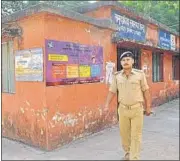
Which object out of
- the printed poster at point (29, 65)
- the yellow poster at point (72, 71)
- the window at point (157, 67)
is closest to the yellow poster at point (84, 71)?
the yellow poster at point (72, 71)

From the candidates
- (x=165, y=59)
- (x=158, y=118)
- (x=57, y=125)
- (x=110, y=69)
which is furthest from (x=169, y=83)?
(x=57, y=125)

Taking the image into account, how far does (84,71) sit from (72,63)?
0.47 meters

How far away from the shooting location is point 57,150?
17.8ft

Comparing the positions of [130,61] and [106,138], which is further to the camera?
[106,138]

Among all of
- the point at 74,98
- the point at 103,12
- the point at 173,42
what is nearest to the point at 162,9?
the point at 173,42

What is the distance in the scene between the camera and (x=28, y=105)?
5730 millimetres

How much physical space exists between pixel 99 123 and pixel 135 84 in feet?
8.54

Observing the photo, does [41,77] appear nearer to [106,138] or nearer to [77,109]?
[77,109]

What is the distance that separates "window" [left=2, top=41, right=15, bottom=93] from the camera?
624cm

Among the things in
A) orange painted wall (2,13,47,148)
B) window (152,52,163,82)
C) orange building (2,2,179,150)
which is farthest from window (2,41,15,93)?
window (152,52,163,82)

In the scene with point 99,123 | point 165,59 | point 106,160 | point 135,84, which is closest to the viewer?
point 135,84

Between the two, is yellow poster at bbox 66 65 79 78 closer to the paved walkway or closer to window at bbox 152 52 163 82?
the paved walkway

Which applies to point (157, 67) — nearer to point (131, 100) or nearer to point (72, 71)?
point (72, 71)

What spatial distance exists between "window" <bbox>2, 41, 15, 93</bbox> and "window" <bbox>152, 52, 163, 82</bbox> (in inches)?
245
